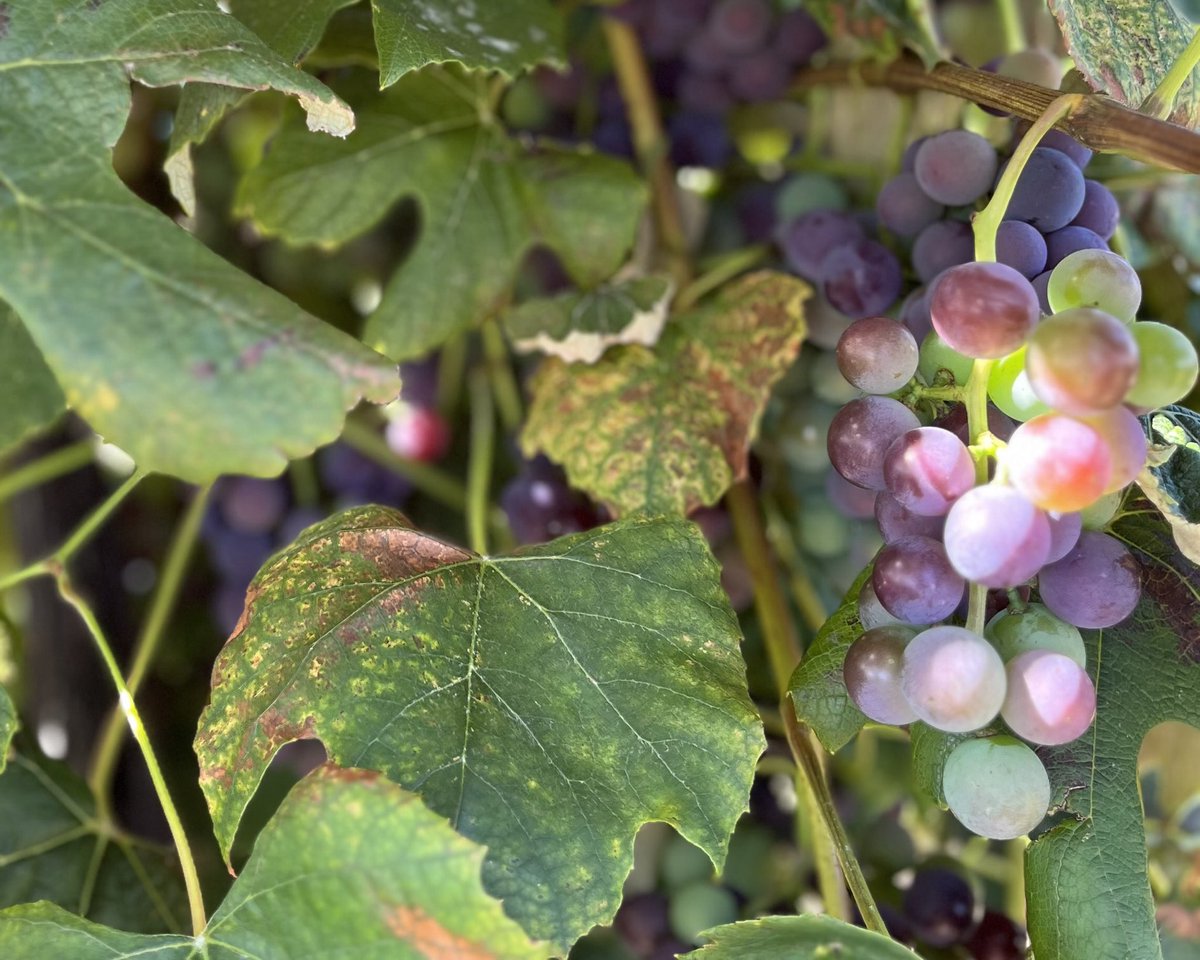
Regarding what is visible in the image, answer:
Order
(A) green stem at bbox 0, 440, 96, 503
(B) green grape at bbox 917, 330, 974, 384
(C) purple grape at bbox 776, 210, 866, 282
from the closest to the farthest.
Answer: (B) green grape at bbox 917, 330, 974, 384
(C) purple grape at bbox 776, 210, 866, 282
(A) green stem at bbox 0, 440, 96, 503

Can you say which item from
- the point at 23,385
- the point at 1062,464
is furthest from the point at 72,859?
the point at 1062,464

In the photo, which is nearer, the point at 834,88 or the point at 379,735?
the point at 379,735

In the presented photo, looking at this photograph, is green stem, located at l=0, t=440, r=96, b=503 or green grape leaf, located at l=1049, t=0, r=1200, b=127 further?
green stem, located at l=0, t=440, r=96, b=503

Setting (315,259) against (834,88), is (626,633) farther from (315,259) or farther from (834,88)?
(315,259)

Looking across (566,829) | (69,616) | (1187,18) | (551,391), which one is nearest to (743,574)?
(551,391)

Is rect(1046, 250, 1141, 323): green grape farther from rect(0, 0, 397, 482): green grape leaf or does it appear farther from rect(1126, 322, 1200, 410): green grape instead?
rect(0, 0, 397, 482): green grape leaf

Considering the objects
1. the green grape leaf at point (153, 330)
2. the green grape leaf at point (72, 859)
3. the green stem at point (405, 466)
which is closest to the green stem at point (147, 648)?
the green grape leaf at point (72, 859)

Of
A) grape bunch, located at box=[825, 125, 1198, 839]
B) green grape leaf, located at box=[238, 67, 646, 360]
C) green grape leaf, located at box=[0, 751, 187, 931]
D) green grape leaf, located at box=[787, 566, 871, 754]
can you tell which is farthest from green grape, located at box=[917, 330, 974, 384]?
green grape leaf, located at box=[0, 751, 187, 931]
